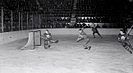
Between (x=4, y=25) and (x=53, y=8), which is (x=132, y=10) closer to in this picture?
(x=53, y=8)

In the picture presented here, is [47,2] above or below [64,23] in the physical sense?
above

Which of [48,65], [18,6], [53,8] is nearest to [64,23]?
[53,8]

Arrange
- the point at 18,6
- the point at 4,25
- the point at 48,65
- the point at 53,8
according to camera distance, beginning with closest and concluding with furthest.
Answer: the point at 48,65 < the point at 4,25 < the point at 18,6 < the point at 53,8

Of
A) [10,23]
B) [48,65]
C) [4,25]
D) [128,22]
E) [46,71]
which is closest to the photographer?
[46,71]

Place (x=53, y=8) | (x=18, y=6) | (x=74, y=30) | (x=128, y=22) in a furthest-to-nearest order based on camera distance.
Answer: (x=53, y=8) < (x=128, y=22) < (x=74, y=30) < (x=18, y=6)

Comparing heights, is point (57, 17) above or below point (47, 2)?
below

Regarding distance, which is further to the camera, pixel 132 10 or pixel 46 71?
pixel 132 10

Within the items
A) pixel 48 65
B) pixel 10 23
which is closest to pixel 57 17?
pixel 10 23

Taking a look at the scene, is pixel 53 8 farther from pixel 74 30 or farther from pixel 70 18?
pixel 74 30

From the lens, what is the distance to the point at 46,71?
7.16 meters

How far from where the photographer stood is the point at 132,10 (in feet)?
106

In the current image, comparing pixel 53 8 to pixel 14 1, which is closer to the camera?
pixel 14 1

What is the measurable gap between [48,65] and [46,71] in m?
1.06

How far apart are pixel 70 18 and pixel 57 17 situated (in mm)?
1834
